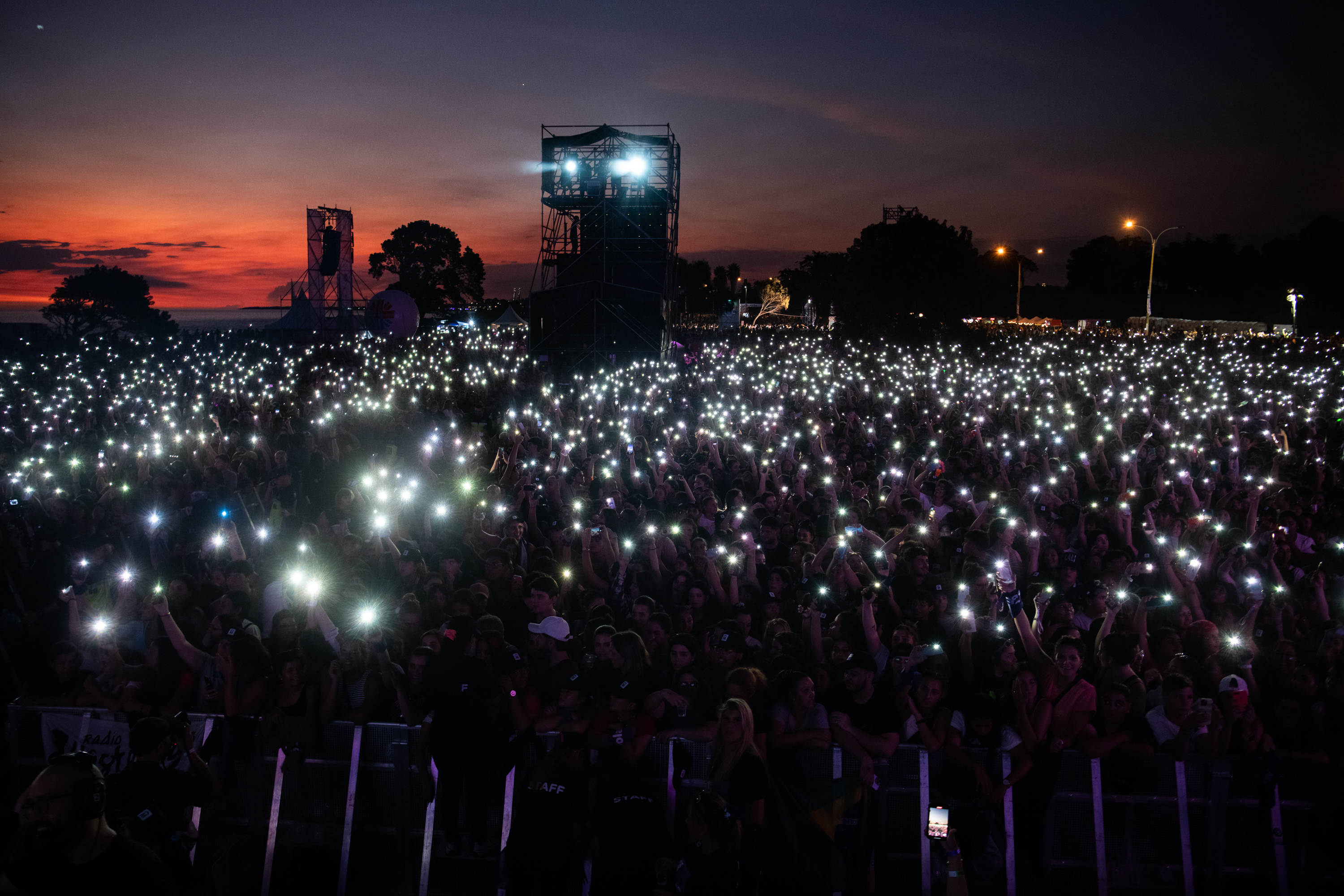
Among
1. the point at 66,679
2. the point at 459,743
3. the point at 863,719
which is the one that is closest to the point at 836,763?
the point at 863,719

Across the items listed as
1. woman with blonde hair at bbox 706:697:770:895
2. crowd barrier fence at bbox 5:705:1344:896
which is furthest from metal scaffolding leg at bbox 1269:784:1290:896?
woman with blonde hair at bbox 706:697:770:895

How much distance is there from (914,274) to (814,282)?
67.9 metres

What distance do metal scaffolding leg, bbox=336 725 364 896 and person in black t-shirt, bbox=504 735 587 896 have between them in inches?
40.9

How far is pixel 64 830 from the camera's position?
297cm

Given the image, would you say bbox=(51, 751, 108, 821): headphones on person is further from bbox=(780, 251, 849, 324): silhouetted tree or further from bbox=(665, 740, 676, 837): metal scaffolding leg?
bbox=(780, 251, 849, 324): silhouetted tree

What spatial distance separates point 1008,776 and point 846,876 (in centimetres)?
108

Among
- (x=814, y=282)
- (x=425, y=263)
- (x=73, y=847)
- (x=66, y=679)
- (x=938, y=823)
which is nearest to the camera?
(x=73, y=847)

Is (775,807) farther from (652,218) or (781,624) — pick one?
(652,218)

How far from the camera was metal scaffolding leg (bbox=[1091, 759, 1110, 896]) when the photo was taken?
4.58 metres

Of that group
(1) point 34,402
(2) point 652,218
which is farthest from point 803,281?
(1) point 34,402

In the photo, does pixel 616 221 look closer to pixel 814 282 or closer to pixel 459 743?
pixel 459 743

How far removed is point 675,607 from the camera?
6660 mm

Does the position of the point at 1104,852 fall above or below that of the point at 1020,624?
below

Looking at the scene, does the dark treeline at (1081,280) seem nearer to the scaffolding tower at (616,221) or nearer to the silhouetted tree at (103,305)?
the scaffolding tower at (616,221)
